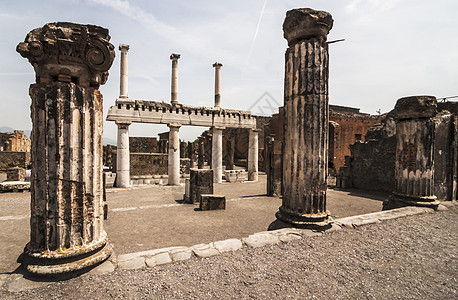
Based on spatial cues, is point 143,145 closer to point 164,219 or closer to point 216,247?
point 164,219

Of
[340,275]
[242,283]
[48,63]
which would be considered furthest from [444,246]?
[48,63]

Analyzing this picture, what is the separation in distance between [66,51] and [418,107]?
7.28 m

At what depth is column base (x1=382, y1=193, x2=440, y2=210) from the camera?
569cm

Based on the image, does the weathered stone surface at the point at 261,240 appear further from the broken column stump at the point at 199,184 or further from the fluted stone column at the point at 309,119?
the broken column stump at the point at 199,184

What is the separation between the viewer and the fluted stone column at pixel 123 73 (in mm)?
11023

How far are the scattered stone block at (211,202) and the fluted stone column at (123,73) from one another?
7.10 meters

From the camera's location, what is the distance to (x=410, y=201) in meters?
5.82

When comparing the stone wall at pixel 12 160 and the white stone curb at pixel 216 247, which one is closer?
the white stone curb at pixel 216 247

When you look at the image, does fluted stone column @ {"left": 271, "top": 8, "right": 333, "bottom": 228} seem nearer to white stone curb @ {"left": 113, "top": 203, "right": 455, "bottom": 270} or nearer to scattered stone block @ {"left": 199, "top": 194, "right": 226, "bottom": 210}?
white stone curb @ {"left": 113, "top": 203, "right": 455, "bottom": 270}

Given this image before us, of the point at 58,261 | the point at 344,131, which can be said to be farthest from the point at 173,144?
the point at 344,131

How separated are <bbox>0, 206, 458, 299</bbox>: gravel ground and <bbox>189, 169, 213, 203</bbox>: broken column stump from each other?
5.02 m

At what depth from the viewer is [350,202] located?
8156mm

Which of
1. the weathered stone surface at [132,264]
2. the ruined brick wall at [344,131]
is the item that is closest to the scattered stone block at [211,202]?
the weathered stone surface at [132,264]

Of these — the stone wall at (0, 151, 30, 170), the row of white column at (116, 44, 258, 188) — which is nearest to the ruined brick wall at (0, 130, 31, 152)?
the stone wall at (0, 151, 30, 170)
